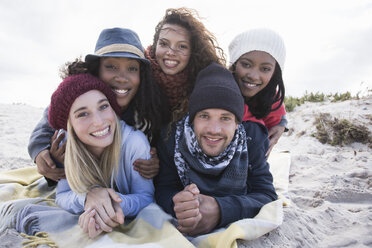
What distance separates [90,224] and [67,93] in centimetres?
102

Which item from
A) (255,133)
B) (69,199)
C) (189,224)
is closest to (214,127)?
(255,133)

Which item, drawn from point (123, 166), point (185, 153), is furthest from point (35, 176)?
point (185, 153)

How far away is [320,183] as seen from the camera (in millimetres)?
3250

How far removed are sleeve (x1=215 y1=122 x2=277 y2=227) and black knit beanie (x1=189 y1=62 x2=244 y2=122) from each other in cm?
35

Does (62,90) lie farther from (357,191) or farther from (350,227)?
(357,191)

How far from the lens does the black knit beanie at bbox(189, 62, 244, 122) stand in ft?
7.36

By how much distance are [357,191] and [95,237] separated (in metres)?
2.68

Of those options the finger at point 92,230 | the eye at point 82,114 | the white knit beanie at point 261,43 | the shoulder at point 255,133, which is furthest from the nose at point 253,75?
the finger at point 92,230

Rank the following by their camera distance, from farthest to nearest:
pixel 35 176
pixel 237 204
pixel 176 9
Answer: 1. pixel 35 176
2. pixel 176 9
3. pixel 237 204

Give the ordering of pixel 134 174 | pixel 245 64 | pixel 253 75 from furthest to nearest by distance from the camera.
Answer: pixel 245 64
pixel 253 75
pixel 134 174

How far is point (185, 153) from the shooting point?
2410 mm

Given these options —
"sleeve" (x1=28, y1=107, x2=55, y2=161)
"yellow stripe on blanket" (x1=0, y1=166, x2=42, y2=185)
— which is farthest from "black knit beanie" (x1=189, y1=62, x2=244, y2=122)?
"yellow stripe on blanket" (x1=0, y1=166, x2=42, y2=185)

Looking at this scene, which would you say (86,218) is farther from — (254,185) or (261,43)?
(261,43)

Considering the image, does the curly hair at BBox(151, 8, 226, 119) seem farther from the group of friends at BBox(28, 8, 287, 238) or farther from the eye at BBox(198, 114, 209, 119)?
the eye at BBox(198, 114, 209, 119)
